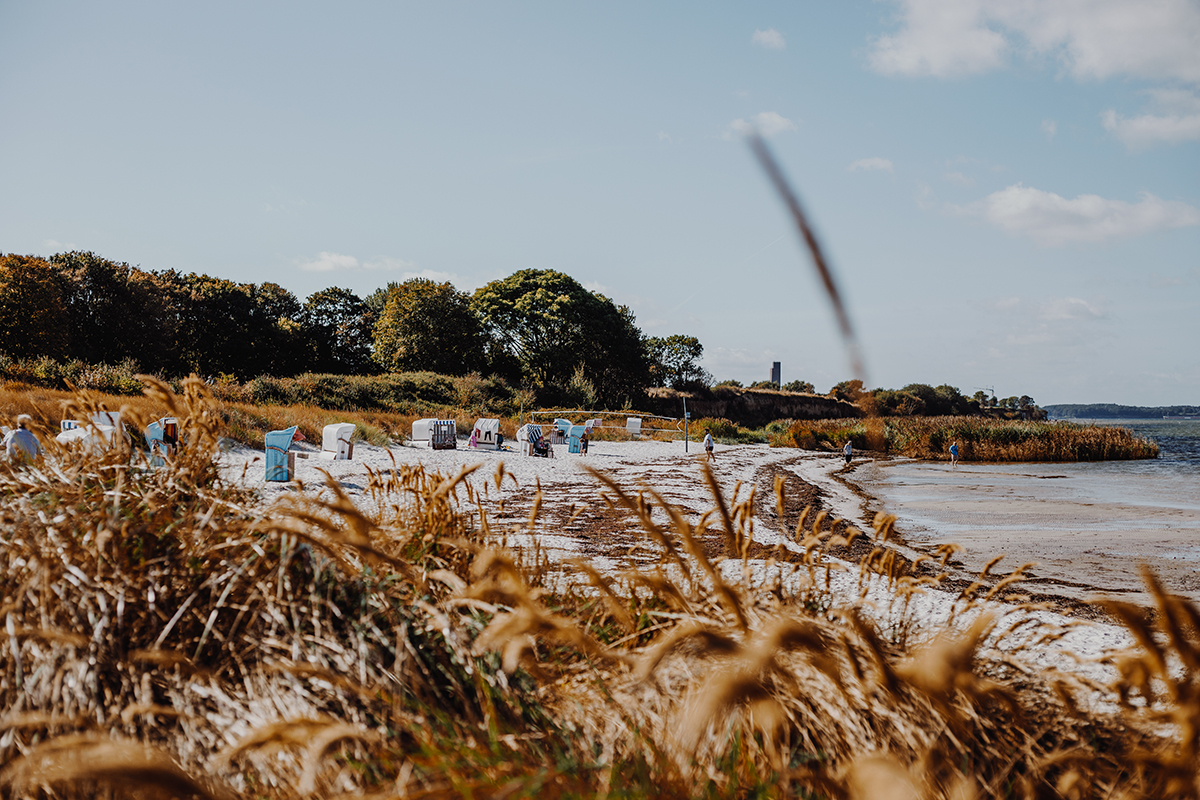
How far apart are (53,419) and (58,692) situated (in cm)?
1591

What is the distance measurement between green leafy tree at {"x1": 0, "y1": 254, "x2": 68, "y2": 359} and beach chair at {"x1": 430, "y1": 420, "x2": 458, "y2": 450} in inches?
647

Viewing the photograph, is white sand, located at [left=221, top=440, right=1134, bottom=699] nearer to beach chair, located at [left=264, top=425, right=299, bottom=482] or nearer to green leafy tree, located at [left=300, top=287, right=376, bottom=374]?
beach chair, located at [left=264, top=425, right=299, bottom=482]

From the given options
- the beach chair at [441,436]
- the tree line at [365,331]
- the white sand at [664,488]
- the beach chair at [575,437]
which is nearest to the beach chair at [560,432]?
the white sand at [664,488]

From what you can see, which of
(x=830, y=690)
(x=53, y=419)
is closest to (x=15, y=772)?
(x=830, y=690)

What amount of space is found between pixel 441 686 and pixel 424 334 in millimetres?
36120

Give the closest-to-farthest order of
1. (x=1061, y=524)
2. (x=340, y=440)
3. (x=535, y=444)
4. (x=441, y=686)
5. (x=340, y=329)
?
(x=441, y=686)
(x=1061, y=524)
(x=340, y=440)
(x=535, y=444)
(x=340, y=329)

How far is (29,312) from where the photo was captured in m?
23.7

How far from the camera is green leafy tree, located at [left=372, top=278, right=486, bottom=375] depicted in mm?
36031

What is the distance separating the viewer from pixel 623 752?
156 centimetres

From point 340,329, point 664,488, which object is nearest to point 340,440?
point 664,488

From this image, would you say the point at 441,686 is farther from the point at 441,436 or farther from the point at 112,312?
the point at 112,312

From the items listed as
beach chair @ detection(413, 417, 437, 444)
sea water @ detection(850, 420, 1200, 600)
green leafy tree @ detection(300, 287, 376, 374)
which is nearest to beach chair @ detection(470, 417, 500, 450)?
beach chair @ detection(413, 417, 437, 444)

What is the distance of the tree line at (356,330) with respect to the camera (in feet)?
93.6

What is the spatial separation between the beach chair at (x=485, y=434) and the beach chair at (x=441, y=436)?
1.05m
